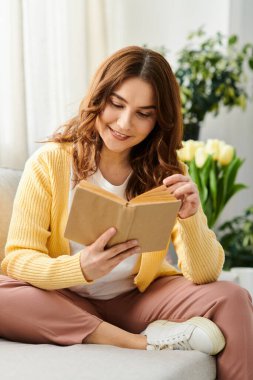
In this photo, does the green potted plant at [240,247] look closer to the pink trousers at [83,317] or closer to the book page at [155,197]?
the pink trousers at [83,317]

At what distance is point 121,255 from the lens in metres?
1.48

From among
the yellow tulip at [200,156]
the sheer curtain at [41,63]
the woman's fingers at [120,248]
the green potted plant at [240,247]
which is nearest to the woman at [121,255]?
the woman's fingers at [120,248]

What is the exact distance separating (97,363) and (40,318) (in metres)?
0.25

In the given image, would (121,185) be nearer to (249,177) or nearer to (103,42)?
(103,42)

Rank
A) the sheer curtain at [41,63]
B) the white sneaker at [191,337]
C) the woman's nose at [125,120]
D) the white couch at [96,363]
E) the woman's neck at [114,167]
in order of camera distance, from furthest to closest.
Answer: the sheer curtain at [41,63] → the woman's neck at [114,167] → the woman's nose at [125,120] → the white sneaker at [191,337] → the white couch at [96,363]

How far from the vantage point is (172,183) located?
1.59 meters

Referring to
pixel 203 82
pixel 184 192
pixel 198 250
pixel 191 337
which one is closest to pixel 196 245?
pixel 198 250

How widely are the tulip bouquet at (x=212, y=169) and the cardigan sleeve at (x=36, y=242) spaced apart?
3.57 ft

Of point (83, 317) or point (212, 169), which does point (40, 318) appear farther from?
point (212, 169)

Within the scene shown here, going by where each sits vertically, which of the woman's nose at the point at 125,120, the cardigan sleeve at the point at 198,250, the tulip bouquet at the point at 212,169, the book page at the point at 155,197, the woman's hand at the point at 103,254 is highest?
the woman's nose at the point at 125,120

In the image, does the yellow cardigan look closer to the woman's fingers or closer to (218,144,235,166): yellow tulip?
the woman's fingers

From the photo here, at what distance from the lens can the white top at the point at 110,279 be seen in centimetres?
172

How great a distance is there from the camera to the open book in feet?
4.52

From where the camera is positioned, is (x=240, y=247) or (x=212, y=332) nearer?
(x=212, y=332)
